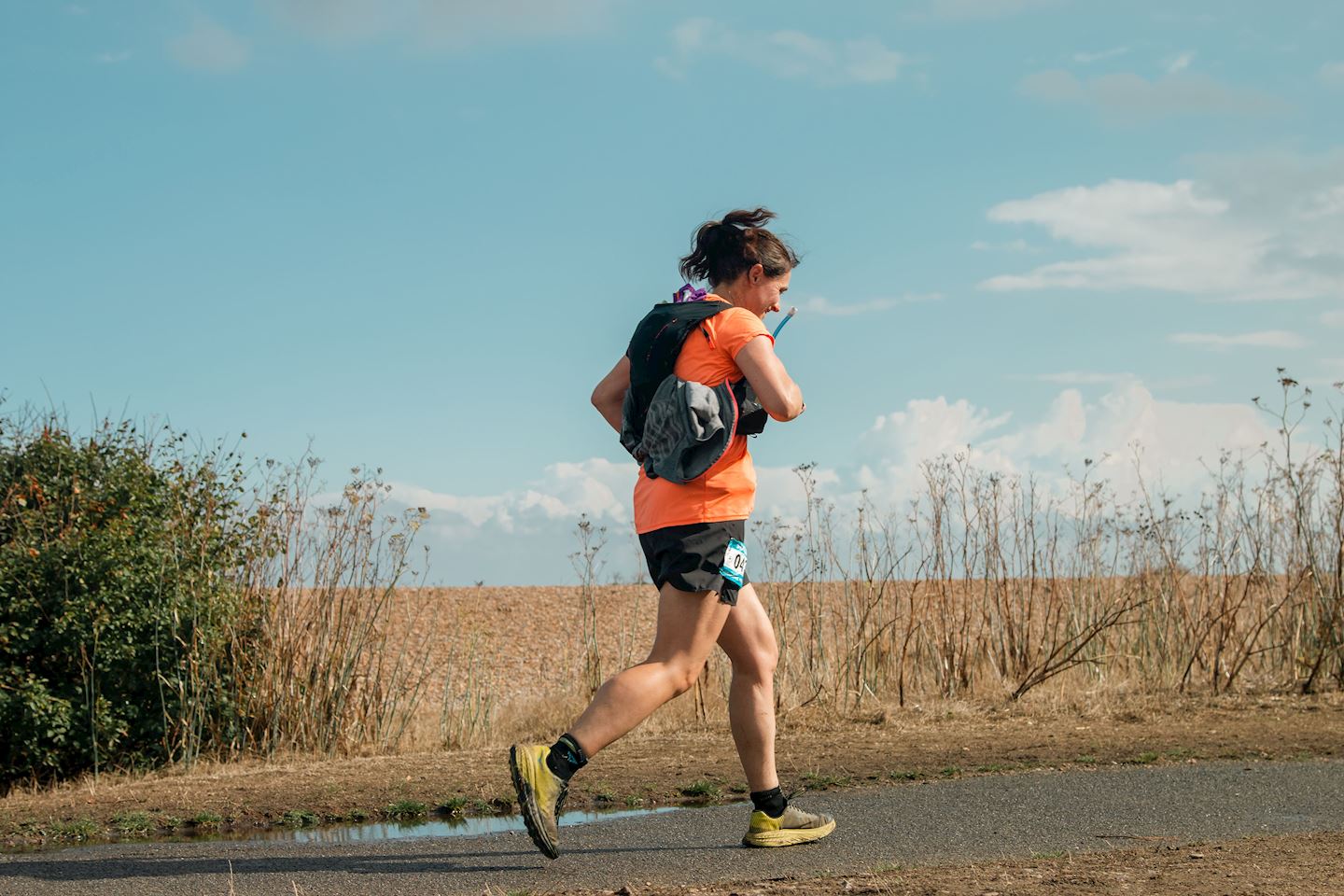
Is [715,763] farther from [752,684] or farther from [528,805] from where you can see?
[528,805]

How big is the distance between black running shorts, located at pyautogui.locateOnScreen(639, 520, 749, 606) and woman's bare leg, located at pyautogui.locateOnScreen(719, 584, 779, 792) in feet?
0.77

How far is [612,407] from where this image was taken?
4562 mm

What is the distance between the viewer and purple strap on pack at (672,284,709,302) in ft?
14.2

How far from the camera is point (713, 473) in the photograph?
13.5ft

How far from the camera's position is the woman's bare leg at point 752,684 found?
4398mm

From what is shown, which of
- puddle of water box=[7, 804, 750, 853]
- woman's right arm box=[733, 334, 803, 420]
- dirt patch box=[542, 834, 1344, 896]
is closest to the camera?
dirt patch box=[542, 834, 1344, 896]

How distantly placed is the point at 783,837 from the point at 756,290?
195 cm

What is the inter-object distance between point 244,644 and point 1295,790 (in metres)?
6.62

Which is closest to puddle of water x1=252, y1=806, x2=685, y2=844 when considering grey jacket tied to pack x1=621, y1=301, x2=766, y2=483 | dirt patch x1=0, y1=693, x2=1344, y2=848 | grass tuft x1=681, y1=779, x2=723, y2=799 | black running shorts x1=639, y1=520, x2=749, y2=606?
dirt patch x1=0, y1=693, x2=1344, y2=848

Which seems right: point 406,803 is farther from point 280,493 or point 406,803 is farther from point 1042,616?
point 1042,616

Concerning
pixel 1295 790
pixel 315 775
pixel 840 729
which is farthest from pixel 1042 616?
pixel 315 775

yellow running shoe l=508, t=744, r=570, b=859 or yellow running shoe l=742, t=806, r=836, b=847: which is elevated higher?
yellow running shoe l=508, t=744, r=570, b=859

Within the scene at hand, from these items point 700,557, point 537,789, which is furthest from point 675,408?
point 537,789

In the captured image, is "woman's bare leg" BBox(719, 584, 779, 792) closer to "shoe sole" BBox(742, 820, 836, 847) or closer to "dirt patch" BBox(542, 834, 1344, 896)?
"shoe sole" BBox(742, 820, 836, 847)
